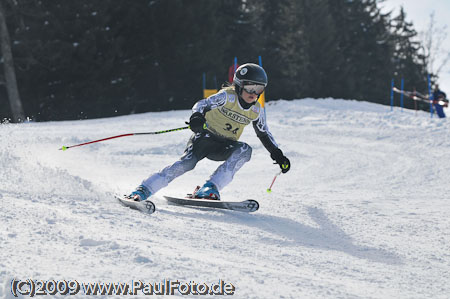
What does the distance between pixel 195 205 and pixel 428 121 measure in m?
12.3

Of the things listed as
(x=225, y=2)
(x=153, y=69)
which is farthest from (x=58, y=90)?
(x=225, y=2)

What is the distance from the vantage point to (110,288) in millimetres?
2268

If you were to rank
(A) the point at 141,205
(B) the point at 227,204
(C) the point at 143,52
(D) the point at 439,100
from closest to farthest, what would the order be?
(A) the point at 141,205
(B) the point at 227,204
(D) the point at 439,100
(C) the point at 143,52

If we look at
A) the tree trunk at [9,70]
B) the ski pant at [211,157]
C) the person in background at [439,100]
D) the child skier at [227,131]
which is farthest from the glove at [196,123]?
the tree trunk at [9,70]

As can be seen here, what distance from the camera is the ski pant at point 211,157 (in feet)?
16.2

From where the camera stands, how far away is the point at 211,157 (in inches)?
216

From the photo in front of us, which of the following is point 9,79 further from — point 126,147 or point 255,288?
point 255,288

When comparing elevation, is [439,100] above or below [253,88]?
below

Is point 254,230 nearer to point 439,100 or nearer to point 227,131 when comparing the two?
point 227,131

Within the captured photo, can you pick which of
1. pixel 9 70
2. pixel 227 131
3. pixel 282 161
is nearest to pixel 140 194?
pixel 227 131

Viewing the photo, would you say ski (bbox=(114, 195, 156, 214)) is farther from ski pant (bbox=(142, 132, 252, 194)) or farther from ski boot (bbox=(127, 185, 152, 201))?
ski pant (bbox=(142, 132, 252, 194))

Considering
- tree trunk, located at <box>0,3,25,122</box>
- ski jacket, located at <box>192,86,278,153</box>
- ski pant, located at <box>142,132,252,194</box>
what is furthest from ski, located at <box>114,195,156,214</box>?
tree trunk, located at <box>0,3,25,122</box>

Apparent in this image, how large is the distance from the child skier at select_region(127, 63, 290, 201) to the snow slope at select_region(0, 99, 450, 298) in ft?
1.42

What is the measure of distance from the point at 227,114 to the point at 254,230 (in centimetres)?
169
